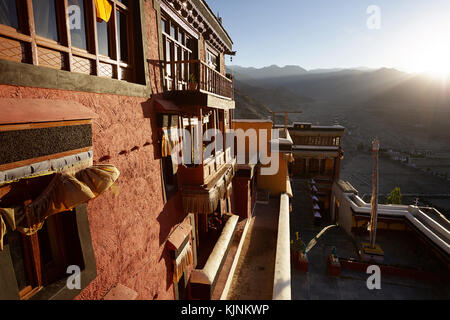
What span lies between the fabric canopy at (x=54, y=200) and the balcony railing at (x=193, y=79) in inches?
152

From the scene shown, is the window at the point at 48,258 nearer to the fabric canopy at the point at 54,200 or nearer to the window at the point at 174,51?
the fabric canopy at the point at 54,200

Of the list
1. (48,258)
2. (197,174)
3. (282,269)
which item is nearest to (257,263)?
(282,269)

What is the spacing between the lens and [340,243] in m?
20.7

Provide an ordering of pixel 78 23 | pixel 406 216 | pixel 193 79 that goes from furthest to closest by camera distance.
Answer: pixel 406 216 < pixel 193 79 < pixel 78 23

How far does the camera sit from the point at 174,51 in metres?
7.60

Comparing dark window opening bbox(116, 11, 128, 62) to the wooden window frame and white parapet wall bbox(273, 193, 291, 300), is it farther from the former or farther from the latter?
white parapet wall bbox(273, 193, 291, 300)

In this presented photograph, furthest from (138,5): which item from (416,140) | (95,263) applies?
(416,140)

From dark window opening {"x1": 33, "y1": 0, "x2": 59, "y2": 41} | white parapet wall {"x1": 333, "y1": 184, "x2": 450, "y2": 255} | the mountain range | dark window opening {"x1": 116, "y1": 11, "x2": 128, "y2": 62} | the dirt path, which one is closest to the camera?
dark window opening {"x1": 33, "y1": 0, "x2": 59, "y2": 41}

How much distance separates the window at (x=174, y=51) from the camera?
Result: 705cm

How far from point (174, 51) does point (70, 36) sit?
3.86 meters

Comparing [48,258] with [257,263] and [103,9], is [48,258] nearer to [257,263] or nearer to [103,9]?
[103,9]

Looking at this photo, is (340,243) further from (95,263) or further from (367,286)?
(95,263)

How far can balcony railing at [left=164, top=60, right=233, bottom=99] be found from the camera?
660 cm

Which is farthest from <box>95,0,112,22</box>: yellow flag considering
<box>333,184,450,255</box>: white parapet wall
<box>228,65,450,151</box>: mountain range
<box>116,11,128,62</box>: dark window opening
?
<box>228,65,450,151</box>: mountain range
